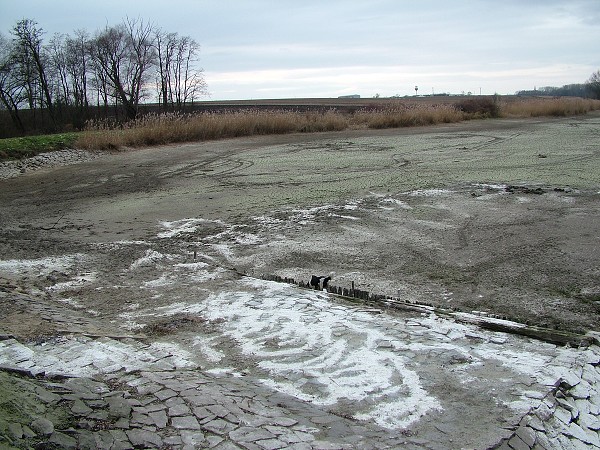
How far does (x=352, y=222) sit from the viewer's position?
838 centimetres

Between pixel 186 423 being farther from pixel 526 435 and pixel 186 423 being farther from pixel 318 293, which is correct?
pixel 318 293

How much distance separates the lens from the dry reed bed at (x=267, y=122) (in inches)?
743

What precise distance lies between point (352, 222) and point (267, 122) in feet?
51.3

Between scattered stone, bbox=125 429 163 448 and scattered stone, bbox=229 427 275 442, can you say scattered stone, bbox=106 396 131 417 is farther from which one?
scattered stone, bbox=229 427 275 442

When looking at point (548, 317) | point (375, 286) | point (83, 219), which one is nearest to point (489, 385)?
point (548, 317)

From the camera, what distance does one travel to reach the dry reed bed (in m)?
18.9

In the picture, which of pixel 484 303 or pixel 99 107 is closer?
pixel 484 303

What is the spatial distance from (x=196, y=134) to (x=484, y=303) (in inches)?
668

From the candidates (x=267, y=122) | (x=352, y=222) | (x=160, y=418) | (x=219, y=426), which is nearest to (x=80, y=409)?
(x=160, y=418)

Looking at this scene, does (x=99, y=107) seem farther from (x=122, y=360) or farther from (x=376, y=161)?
(x=122, y=360)

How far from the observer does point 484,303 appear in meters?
5.41

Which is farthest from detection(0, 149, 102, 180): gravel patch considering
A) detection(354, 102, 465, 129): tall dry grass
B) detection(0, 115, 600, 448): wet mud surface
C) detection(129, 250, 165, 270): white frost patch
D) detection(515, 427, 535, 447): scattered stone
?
detection(354, 102, 465, 129): tall dry grass

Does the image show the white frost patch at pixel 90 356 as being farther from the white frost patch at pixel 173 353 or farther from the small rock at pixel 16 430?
the small rock at pixel 16 430

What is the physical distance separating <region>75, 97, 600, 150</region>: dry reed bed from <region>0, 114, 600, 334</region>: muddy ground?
3332 millimetres
